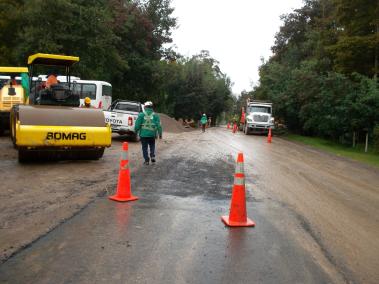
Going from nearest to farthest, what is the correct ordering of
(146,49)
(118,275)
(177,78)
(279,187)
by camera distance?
1. (118,275)
2. (279,187)
3. (146,49)
4. (177,78)

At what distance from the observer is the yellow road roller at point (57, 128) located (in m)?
11.7

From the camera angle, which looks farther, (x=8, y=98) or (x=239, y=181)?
(x=8, y=98)

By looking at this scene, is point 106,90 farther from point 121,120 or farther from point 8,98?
point 8,98

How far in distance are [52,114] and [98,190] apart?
4074 mm

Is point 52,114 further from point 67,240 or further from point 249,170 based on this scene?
point 67,240

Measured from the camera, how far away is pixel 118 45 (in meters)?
50.2

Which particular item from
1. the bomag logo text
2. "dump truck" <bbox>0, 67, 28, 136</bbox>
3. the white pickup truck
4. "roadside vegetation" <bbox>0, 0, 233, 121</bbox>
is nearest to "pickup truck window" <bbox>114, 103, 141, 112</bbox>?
the white pickup truck

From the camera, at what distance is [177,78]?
62562mm

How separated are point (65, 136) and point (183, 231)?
657cm

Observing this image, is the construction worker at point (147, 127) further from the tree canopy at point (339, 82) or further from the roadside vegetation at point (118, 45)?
the roadside vegetation at point (118, 45)

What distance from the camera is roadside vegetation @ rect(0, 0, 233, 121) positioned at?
33781 mm

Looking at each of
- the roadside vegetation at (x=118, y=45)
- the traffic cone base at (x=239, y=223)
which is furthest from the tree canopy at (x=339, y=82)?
the traffic cone base at (x=239, y=223)

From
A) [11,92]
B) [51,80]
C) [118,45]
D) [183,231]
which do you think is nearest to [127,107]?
[11,92]

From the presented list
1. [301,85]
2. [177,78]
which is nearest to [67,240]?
[301,85]
